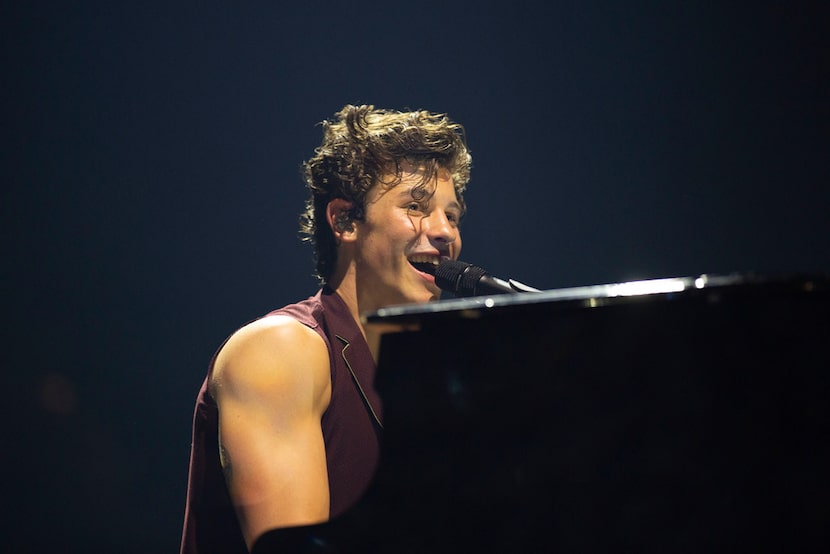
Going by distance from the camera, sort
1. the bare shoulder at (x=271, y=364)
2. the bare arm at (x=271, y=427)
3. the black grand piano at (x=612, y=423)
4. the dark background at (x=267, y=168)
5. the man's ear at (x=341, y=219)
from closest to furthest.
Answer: the black grand piano at (x=612, y=423), the bare arm at (x=271, y=427), the bare shoulder at (x=271, y=364), the man's ear at (x=341, y=219), the dark background at (x=267, y=168)

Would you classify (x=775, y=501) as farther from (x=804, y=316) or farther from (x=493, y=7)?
(x=493, y=7)

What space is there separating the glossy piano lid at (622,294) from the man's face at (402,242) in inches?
42.0

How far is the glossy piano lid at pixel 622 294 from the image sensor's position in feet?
2.84

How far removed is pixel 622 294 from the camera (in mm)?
888

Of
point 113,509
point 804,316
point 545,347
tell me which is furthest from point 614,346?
point 113,509

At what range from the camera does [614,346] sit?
0.90m

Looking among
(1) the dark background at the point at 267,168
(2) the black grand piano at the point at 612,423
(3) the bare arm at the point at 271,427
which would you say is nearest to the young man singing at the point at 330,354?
(3) the bare arm at the point at 271,427

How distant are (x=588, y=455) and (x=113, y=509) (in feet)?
7.92

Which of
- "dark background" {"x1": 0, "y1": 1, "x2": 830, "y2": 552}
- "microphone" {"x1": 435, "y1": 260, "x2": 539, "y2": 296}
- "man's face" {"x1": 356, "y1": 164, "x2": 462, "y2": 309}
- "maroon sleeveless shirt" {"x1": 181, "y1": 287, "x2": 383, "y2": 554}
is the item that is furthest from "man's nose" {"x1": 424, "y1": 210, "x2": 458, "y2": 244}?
"dark background" {"x1": 0, "y1": 1, "x2": 830, "y2": 552}

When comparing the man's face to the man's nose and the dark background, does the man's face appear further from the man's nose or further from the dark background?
the dark background

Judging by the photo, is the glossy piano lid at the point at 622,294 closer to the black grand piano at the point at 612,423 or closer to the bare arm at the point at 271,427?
the black grand piano at the point at 612,423

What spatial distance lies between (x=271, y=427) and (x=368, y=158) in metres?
1.04

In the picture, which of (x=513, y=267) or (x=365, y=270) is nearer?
(x=365, y=270)

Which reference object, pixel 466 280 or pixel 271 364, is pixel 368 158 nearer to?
pixel 466 280
